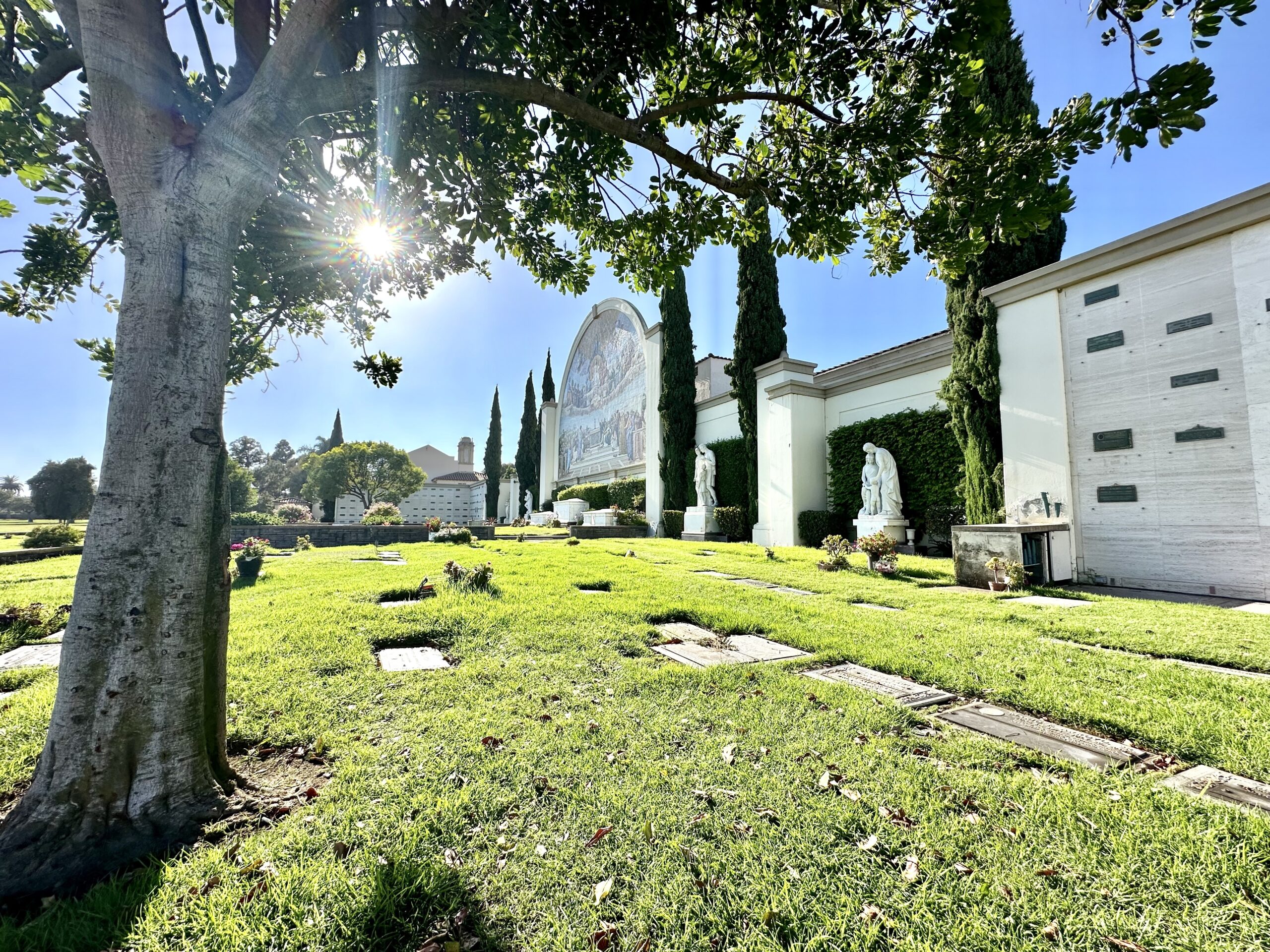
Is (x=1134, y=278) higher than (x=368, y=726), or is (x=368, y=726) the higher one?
(x=1134, y=278)

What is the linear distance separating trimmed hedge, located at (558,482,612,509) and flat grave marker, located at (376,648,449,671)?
20899mm

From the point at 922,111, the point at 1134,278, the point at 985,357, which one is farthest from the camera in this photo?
the point at 985,357

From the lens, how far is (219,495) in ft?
6.21

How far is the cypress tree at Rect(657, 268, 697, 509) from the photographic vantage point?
19.3 metres

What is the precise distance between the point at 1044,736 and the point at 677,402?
17776 mm

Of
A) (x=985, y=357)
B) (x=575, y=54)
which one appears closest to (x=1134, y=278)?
(x=985, y=357)

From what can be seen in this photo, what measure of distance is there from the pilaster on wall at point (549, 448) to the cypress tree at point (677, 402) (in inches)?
576

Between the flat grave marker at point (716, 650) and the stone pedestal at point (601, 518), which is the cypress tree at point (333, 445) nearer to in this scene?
the stone pedestal at point (601, 518)

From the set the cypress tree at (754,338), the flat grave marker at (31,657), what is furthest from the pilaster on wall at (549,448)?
the flat grave marker at (31,657)

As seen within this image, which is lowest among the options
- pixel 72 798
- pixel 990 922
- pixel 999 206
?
pixel 990 922

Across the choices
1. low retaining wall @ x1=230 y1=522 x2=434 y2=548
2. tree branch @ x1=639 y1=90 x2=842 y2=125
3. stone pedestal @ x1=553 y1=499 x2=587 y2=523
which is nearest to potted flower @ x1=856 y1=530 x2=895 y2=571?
tree branch @ x1=639 y1=90 x2=842 y2=125

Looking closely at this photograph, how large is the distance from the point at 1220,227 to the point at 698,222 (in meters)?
7.57

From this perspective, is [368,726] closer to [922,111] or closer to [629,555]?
[922,111]

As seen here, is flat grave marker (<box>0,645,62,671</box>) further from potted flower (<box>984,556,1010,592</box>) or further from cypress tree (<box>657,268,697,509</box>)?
cypress tree (<box>657,268,697,509</box>)
